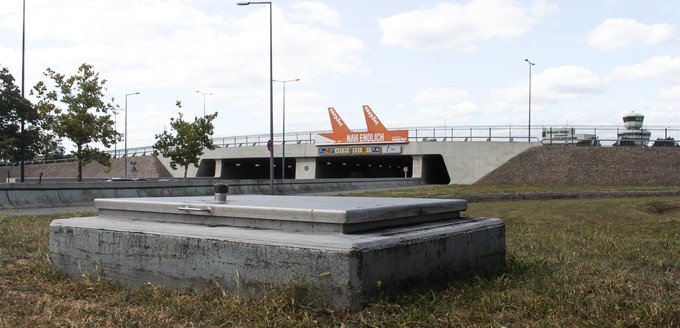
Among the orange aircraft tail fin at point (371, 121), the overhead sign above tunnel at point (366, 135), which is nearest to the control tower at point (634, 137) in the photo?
the overhead sign above tunnel at point (366, 135)

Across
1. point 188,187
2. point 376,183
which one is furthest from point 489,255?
point 376,183

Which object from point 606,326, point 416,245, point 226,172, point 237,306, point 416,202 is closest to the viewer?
point 606,326

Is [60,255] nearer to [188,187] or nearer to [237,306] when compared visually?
[237,306]

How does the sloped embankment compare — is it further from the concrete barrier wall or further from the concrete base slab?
the concrete base slab

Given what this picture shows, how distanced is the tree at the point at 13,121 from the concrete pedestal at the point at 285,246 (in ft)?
125

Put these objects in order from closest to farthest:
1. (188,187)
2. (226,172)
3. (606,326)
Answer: (606,326)
(188,187)
(226,172)

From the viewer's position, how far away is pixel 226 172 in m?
73.0

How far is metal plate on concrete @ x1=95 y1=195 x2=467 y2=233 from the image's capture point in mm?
5211

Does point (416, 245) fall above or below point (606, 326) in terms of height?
above

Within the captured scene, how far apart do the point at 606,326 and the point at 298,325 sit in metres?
2.13

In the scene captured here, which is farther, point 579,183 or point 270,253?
point 579,183

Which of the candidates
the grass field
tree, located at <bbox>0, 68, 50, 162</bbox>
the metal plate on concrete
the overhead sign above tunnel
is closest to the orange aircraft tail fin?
the overhead sign above tunnel

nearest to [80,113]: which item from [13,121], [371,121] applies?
[13,121]

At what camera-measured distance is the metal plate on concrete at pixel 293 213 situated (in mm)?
5211
